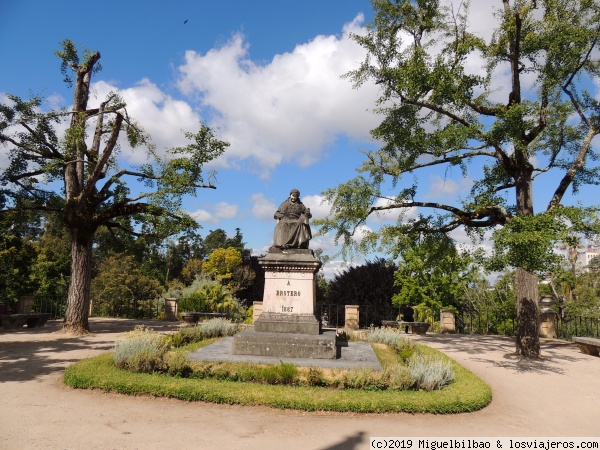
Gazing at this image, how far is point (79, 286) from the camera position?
15117 mm

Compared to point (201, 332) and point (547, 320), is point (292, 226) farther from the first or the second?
point (547, 320)

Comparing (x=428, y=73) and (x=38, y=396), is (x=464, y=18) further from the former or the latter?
(x=38, y=396)

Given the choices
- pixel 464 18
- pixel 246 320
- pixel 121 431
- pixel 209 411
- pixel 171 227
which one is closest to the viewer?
pixel 121 431

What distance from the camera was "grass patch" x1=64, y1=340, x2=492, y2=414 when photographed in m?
6.55

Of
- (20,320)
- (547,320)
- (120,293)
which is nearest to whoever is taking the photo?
(20,320)

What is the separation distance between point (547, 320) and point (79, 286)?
2056 cm

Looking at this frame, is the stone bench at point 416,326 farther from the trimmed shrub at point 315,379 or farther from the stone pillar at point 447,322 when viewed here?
the trimmed shrub at point 315,379

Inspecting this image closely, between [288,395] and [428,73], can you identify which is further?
[428,73]

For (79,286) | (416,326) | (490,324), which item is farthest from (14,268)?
(490,324)

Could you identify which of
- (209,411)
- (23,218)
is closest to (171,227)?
(23,218)

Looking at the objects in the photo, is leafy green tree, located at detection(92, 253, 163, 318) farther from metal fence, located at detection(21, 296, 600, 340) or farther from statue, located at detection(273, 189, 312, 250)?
statue, located at detection(273, 189, 312, 250)

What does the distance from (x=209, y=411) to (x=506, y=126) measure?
1092cm

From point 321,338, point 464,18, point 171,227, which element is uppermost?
point 464,18

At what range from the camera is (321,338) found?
32.7ft
